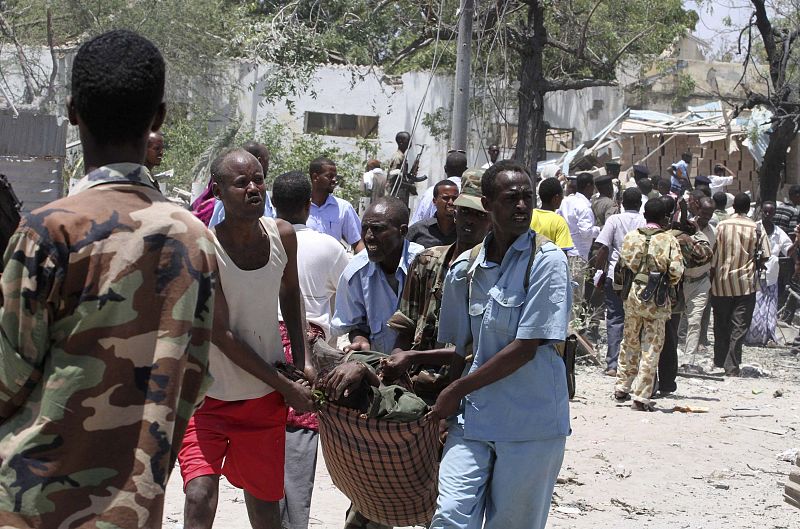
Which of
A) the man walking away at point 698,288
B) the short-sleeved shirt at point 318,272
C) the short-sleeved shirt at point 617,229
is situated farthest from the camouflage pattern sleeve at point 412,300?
the man walking away at point 698,288

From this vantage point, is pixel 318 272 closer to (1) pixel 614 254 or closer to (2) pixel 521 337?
(2) pixel 521 337

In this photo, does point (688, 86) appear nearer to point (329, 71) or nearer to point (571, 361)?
point (329, 71)

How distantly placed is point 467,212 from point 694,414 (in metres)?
5.36

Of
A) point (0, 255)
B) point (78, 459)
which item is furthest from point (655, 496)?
point (78, 459)

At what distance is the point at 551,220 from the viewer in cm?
878

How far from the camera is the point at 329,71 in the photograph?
84.8 feet

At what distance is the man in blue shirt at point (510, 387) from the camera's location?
3924 millimetres

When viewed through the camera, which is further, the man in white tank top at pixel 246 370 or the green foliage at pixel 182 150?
the green foliage at pixel 182 150

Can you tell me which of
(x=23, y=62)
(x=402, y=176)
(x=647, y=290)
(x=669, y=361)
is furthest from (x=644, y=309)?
(x=23, y=62)

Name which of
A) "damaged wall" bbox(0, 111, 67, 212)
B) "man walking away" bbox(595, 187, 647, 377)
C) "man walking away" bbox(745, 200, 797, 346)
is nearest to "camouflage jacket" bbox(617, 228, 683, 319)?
"man walking away" bbox(595, 187, 647, 377)

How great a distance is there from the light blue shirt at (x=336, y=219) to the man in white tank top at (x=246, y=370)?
9.98 ft

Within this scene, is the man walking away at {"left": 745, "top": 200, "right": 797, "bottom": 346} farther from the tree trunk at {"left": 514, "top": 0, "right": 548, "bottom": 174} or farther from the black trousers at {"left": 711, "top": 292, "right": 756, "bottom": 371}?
the tree trunk at {"left": 514, "top": 0, "right": 548, "bottom": 174}

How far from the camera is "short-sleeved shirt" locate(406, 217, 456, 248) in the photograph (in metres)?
5.98

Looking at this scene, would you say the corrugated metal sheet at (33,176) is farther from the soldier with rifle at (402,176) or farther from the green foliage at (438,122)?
the green foliage at (438,122)
